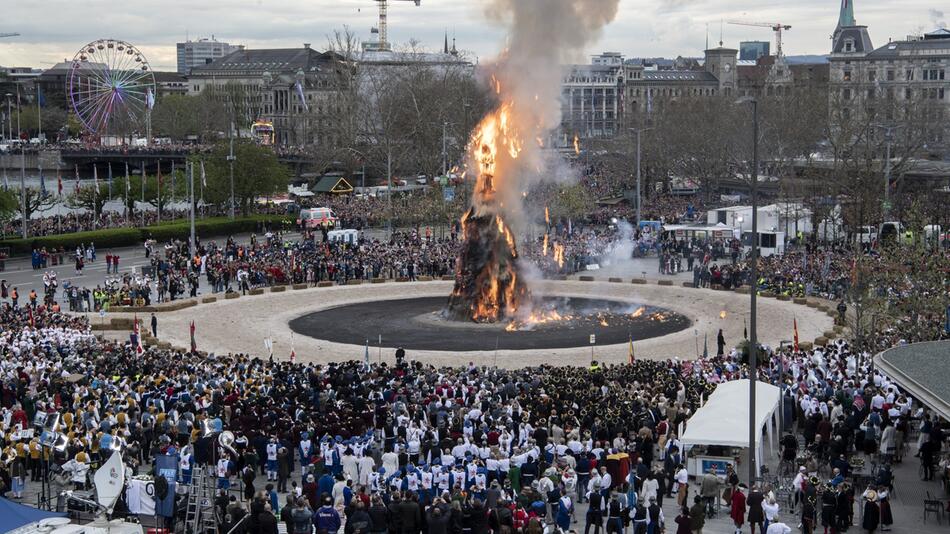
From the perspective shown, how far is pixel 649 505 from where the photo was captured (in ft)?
75.7

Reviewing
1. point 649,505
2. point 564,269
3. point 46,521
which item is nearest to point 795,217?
point 564,269

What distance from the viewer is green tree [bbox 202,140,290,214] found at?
97.5 meters

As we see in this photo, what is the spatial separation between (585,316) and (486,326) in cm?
514

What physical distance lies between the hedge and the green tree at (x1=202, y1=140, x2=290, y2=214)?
273cm

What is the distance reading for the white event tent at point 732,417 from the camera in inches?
1026

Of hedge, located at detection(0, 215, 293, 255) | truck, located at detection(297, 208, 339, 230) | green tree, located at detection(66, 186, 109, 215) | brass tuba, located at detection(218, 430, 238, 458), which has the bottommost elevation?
brass tuba, located at detection(218, 430, 238, 458)

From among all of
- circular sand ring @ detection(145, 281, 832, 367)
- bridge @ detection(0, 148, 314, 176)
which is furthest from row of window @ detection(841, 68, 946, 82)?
circular sand ring @ detection(145, 281, 832, 367)

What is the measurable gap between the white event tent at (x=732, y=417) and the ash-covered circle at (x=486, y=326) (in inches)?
597

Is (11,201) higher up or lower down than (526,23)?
lower down

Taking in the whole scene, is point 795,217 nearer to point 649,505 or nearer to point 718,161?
point 718,161

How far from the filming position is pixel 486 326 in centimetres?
4959

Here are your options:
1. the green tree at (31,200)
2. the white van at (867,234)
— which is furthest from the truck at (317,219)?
the white van at (867,234)

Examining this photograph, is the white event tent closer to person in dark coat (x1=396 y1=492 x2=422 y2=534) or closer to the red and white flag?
person in dark coat (x1=396 y1=492 x2=422 y2=534)

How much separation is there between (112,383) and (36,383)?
3.63 meters
